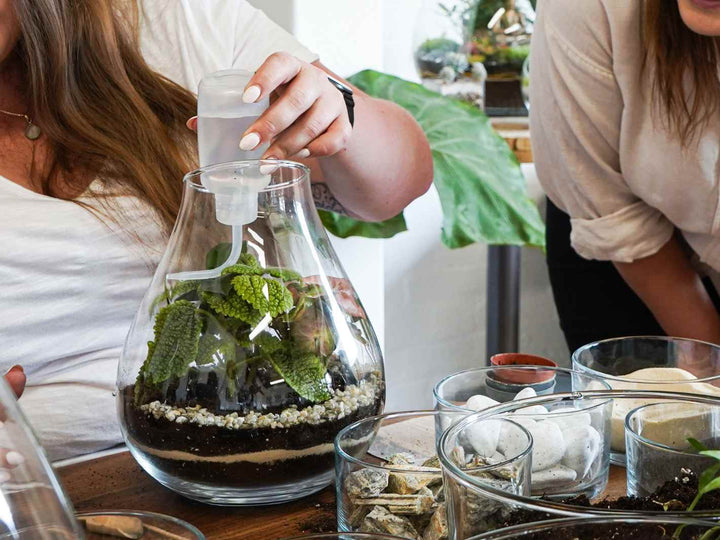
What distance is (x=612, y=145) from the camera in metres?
1.19

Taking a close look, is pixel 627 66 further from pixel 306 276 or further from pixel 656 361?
pixel 306 276

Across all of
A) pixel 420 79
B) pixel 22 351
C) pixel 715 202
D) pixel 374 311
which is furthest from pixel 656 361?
pixel 420 79

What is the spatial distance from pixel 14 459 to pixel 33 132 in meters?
0.77

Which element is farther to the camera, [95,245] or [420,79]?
[420,79]

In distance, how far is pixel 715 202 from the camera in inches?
44.9

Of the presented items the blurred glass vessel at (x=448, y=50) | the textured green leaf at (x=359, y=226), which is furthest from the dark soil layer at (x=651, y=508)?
the blurred glass vessel at (x=448, y=50)

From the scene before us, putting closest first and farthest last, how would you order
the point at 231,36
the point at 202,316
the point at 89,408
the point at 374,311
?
the point at 202,316 < the point at 89,408 < the point at 231,36 < the point at 374,311

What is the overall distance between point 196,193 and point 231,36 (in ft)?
1.82

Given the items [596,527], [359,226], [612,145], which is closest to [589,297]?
[612,145]

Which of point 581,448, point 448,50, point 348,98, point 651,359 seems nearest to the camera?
point 581,448

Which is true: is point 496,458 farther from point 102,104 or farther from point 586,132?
point 586,132

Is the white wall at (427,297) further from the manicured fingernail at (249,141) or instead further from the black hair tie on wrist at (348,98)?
the manicured fingernail at (249,141)

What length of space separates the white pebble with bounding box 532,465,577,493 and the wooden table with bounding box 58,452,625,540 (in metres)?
0.02

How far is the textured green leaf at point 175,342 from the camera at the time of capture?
53cm
